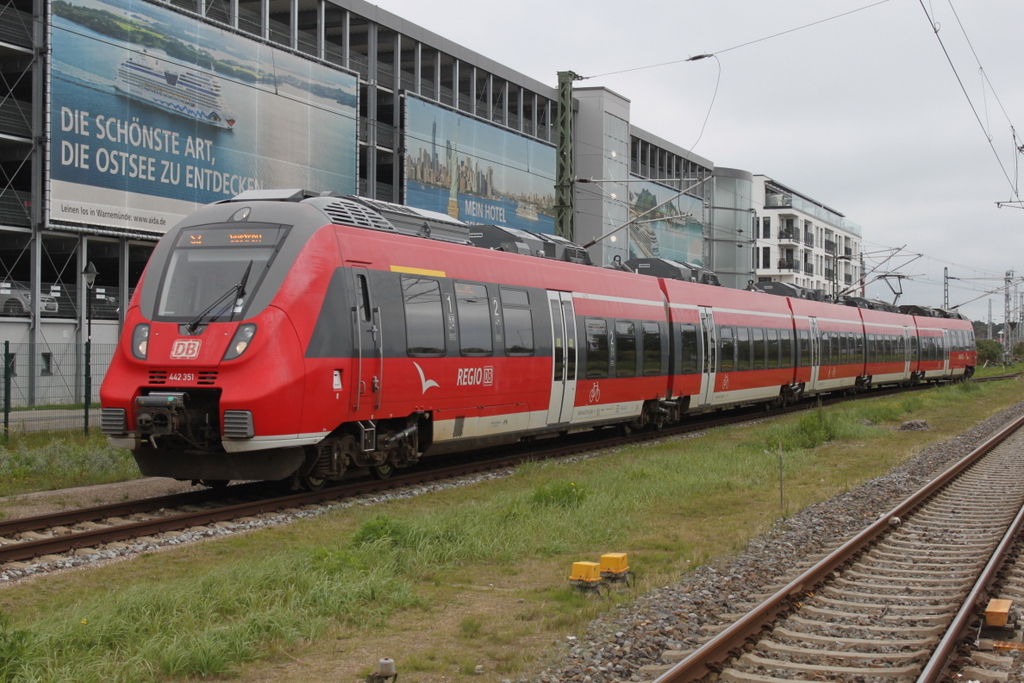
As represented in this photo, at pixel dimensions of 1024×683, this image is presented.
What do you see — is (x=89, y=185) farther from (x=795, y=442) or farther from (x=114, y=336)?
(x=795, y=442)

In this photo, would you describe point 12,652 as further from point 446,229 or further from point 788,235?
point 788,235

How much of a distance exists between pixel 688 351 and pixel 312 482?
12.7m

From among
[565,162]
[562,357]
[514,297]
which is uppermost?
[565,162]

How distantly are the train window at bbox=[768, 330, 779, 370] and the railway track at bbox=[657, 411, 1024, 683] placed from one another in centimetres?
1661

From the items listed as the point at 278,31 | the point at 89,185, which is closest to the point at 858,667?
the point at 89,185

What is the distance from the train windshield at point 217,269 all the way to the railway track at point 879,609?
23.2 feet

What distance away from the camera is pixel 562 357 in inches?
703

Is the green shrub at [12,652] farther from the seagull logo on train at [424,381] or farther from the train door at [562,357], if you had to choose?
the train door at [562,357]

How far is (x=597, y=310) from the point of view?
759 inches

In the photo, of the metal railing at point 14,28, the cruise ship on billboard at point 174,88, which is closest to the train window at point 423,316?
the cruise ship on billboard at point 174,88

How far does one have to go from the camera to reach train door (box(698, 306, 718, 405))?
24625 millimetres

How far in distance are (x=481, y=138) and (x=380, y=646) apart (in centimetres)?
4641

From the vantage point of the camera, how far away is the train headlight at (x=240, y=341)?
11.4m

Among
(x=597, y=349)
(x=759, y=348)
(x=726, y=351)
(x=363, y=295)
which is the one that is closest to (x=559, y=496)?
(x=363, y=295)
